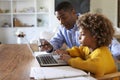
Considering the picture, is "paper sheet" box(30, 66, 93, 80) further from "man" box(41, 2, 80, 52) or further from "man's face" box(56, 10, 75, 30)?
"man's face" box(56, 10, 75, 30)

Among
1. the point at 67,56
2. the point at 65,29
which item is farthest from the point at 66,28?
the point at 67,56

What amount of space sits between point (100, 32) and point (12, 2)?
5.33m

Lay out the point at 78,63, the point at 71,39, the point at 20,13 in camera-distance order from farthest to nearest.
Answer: the point at 20,13 → the point at 71,39 → the point at 78,63

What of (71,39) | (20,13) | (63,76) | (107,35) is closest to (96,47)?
(107,35)

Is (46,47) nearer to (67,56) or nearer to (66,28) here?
(66,28)

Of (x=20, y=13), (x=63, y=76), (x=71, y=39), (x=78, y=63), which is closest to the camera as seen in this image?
(x=63, y=76)

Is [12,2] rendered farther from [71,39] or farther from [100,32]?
[100,32]

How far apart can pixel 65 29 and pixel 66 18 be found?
186mm

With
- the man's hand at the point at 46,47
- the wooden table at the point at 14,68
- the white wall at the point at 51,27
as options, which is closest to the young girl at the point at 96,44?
the wooden table at the point at 14,68

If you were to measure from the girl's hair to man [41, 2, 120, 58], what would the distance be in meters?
0.66

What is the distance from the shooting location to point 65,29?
229cm

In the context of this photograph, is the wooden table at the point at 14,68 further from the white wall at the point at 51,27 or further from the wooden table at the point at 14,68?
the white wall at the point at 51,27

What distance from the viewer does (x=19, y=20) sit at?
6504 millimetres

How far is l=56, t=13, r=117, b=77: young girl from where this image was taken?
4.25ft
